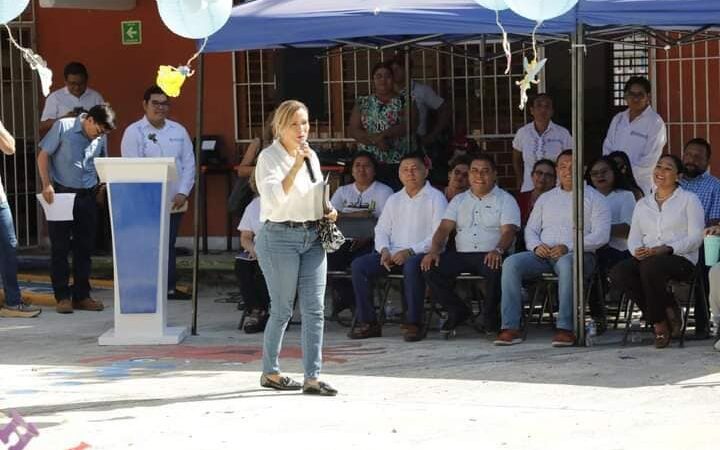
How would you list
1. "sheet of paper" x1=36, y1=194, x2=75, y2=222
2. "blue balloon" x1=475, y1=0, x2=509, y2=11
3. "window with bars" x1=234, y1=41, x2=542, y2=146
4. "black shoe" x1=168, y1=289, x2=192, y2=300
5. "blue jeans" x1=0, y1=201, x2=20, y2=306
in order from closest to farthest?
"blue balloon" x1=475, y1=0, x2=509, y2=11, "blue jeans" x1=0, y1=201, x2=20, y2=306, "sheet of paper" x1=36, y1=194, x2=75, y2=222, "black shoe" x1=168, y1=289, x2=192, y2=300, "window with bars" x1=234, y1=41, x2=542, y2=146

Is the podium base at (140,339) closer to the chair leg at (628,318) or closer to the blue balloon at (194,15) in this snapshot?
the blue balloon at (194,15)

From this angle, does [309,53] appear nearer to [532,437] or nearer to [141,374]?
[141,374]

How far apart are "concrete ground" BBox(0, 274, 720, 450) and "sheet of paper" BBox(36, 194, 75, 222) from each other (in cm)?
116

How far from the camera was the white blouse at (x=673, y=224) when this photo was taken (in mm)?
10203

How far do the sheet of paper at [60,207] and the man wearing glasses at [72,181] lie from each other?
0.10m

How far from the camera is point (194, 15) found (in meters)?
9.09

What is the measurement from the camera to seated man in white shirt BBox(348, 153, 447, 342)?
429 inches

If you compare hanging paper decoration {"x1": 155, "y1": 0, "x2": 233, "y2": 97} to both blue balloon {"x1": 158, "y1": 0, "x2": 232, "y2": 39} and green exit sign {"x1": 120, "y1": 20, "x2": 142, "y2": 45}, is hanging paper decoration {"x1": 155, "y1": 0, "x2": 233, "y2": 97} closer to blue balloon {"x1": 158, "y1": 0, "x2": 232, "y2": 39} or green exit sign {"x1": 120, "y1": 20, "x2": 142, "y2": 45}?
blue balloon {"x1": 158, "y1": 0, "x2": 232, "y2": 39}

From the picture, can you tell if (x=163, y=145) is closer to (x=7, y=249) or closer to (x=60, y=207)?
(x=60, y=207)

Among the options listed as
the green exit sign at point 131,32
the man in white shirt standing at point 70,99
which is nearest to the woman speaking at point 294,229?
the man in white shirt standing at point 70,99

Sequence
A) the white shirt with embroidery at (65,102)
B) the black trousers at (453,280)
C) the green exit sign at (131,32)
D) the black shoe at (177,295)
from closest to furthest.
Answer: the black trousers at (453,280) < the black shoe at (177,295) < the white shirt with embroidery at (65,102) < the green exit sign at (131,32)

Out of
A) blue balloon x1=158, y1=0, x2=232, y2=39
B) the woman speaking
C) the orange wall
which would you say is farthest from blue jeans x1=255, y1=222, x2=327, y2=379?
the orange wall

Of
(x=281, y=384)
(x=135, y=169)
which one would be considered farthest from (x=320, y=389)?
(x=135, y=169)

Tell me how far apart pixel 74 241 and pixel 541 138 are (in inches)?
156
